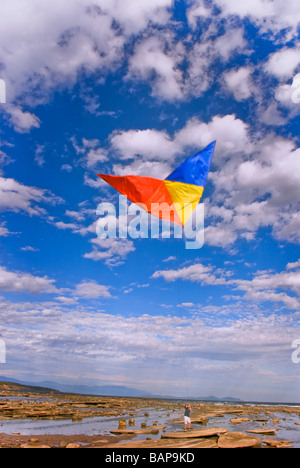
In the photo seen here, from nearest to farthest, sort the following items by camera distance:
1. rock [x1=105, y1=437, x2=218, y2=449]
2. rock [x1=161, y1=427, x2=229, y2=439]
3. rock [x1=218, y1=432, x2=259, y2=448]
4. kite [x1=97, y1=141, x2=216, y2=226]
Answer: rock [x1=105, y1=437, x2=218, y2=449], rock [x1=218, y1=432, x2=259, y2=448], kite [x1=97, y1=141, x2=216, y2=226], rock [x1=161, y1=427, x2=229, y2=439]

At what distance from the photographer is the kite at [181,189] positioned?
14828 mm

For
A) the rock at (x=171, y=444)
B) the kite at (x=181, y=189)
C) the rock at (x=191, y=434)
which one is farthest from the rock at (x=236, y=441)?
the kite at (x=181, y=189)

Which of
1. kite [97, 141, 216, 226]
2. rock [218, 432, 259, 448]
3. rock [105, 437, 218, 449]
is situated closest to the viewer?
rock [105, 437, 218, 449]

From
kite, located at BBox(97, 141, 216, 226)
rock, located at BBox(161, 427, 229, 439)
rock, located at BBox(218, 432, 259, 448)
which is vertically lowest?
rock, located at BBox(161, 427, 229, 439)

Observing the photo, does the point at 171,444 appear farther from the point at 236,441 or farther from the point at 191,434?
the point at 236,441

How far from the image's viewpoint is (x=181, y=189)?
15.1 metres

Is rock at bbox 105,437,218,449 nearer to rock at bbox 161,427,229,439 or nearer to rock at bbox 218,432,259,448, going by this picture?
rock at bbox 218,432,259,448

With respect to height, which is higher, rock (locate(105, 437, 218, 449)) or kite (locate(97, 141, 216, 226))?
kite (locate(97, 141, 216, 226))

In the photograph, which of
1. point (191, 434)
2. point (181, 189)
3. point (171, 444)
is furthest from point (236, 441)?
point (181, 189)

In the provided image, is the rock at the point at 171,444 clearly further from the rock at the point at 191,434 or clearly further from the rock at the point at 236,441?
the rock at the point at 191,434

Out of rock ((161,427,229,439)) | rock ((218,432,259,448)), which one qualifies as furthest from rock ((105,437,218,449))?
rock ((161,427,229,439))

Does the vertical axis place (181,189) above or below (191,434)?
above

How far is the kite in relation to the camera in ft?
48.6
